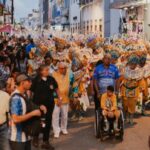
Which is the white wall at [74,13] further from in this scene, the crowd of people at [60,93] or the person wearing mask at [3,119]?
the person wearing mask at [3,119]

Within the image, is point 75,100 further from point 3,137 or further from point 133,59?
point 3,137

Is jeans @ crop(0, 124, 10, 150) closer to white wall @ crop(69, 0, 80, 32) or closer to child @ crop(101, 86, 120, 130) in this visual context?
child @ crop(101, 86, 120, 130)

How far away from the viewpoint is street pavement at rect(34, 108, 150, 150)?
413 inches

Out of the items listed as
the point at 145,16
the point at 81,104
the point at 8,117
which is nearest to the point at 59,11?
the point at 145,16

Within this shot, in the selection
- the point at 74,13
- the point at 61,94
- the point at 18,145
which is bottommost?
the point at 18,145

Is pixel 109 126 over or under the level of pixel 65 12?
under

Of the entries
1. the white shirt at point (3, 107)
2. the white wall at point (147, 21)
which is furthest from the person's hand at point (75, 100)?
the white wall at point (147, 21)

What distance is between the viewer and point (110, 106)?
1070cm

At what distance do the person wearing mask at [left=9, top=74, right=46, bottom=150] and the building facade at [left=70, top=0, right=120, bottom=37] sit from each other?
34.7 m

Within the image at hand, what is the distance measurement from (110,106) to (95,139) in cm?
90

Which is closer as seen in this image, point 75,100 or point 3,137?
point 3,137

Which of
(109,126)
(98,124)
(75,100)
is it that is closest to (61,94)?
(98,124)

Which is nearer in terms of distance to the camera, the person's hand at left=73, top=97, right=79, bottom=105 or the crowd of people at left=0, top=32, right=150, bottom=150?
the crowd of people at left=0, top=32, right=150, bottom=150

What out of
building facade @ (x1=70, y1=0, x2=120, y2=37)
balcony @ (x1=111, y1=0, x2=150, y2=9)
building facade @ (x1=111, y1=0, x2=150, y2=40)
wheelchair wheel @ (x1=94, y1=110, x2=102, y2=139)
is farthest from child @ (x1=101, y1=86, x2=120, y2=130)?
building facade @ (x1=70, y1=0, x2=120, y2=37)
